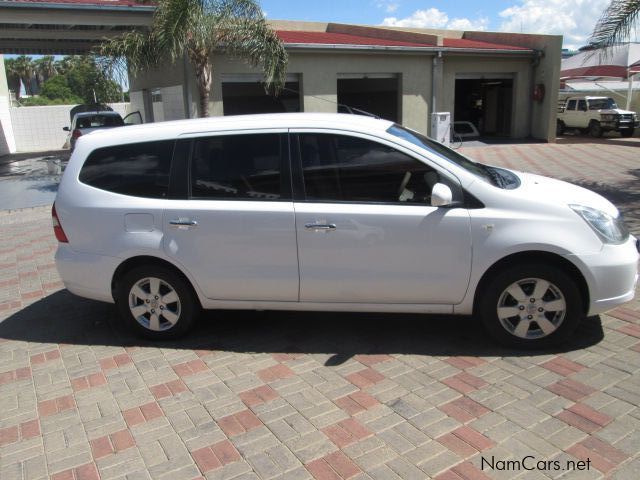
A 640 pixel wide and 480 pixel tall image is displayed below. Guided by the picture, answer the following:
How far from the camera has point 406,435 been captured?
3191 millimetres

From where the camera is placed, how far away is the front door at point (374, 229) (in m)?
4.02

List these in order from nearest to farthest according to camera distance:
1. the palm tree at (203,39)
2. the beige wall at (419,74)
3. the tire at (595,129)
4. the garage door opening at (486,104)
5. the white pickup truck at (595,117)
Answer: the palm tree at (203,39) → the beige wall at (419,74) → the white pickup truck at (595,117) → the tire at (595,129) → the garage door opening at (486,104)

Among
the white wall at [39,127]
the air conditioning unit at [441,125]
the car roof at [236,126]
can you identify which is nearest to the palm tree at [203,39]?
the air conditioning unit at [441,125]

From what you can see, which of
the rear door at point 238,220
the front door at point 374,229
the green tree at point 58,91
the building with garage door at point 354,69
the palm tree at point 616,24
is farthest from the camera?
the green tree at point 58,91

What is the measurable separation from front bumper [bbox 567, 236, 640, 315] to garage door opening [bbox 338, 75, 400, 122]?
18.9 m

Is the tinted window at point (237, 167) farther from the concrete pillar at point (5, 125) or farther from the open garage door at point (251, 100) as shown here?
the concrete pillar at point (5, 125)

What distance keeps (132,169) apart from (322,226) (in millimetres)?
1637

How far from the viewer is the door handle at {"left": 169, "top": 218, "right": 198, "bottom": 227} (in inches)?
168

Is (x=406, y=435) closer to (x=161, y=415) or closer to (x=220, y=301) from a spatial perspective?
(x=161, y=415)

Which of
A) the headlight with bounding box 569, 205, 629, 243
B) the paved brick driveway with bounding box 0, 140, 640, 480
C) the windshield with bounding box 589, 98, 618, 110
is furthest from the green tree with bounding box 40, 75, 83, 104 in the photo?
the headlight with bounding box 569, 205, 629, 243

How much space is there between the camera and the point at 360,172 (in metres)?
4.17

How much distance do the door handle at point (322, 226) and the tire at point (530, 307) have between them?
1190 mm

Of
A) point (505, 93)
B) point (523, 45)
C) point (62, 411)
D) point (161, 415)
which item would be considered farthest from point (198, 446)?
point (505, 93)

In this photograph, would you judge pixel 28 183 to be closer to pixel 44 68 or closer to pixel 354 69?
Answer: pixel 354 69
